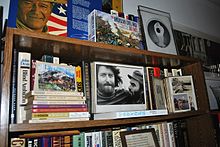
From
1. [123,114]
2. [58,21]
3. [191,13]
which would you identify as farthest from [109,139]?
[191,13]

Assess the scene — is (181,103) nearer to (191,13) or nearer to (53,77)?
(53,77)

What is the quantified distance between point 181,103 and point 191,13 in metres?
1.09

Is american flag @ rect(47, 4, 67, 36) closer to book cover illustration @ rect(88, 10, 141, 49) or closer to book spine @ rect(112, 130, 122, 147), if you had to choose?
book cover illustration @ rect(88, 10, 141, 49)

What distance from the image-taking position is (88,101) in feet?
2.95

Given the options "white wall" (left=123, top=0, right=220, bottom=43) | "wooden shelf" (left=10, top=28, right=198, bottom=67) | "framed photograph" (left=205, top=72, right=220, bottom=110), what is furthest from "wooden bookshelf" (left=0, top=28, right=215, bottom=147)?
"framed photograph" (left=205, top=72, right=220, bottom=110)

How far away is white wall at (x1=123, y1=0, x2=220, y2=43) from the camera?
4.93 ft

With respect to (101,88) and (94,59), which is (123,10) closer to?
(94,59)

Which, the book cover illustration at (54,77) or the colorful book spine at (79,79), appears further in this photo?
the colorful book spine at (79,79)

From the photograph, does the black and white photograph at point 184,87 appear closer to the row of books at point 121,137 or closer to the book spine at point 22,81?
the row of books at point 121,137

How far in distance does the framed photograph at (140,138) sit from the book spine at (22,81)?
0.47 meters

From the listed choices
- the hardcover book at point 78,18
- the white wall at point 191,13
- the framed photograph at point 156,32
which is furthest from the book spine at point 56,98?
the white wall at point 191,13

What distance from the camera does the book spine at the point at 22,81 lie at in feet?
2.39

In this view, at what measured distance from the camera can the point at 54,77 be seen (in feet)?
2.74

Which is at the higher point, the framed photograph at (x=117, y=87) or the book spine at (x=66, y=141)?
the framed photograph at (x=117, y=87)
